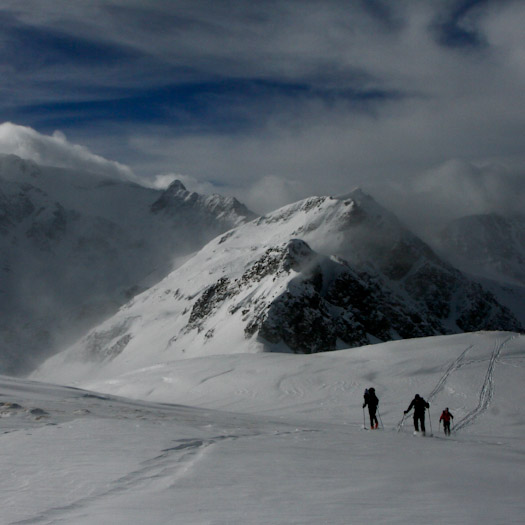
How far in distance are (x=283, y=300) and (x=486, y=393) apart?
68.9 metres

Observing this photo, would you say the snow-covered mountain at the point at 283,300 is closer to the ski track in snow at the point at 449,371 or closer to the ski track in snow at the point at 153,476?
the ski track in snow at the point at 449,371

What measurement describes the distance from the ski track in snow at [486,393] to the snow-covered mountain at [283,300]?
5444 centimetres

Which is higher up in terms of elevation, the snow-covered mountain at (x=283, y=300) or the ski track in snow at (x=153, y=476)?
the snow-covered mountain at (x=283, y=300)

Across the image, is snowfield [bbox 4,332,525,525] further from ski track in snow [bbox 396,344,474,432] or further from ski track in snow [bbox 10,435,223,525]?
ski track in snow [bbox 396,344,474,432]

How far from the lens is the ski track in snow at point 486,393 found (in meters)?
26.1

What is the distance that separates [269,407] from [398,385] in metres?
7.30

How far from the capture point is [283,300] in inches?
3912

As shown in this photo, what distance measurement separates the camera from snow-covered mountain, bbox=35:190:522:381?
100312 millimetres

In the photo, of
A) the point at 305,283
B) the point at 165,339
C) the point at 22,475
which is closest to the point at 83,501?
the point at 22,475

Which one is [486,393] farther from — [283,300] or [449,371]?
[283,300]

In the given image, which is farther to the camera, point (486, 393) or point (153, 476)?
point (486, 393)

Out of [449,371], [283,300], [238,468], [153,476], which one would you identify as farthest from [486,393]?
[283,300]

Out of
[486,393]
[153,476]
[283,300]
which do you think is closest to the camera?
[153,476]

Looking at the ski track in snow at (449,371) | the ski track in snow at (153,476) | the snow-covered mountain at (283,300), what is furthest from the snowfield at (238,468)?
the snow-covered mountain at (283,300)
